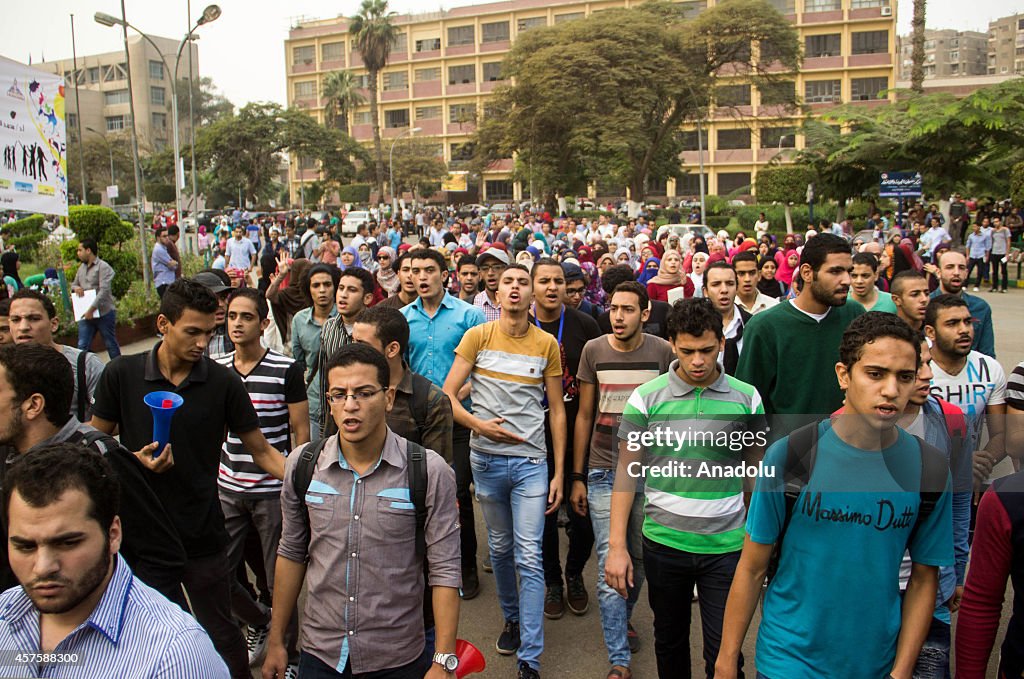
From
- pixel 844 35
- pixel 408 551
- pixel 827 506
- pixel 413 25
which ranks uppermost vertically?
pixel 413 25

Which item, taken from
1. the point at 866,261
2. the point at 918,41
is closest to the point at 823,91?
the point at 918,41

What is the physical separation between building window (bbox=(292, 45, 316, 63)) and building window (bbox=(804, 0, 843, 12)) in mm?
46230

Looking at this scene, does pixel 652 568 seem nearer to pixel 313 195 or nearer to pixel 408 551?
pixel 408 551

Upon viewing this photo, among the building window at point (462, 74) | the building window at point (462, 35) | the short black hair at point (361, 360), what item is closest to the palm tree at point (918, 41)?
the short black hair at point (361, 360)

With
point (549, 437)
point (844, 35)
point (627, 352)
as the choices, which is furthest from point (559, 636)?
point (844, 35)

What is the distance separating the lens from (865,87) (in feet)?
216

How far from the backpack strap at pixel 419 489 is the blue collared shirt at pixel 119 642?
0.95m

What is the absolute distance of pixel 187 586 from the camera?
11.7 ft

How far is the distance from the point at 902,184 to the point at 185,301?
2225cm

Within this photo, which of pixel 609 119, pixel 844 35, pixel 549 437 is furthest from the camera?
pixel 844 35

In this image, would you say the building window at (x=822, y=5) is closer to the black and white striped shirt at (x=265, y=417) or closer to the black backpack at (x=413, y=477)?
the black and white striped shirt at (x=265, y=417)

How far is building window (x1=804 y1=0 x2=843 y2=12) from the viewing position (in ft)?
216

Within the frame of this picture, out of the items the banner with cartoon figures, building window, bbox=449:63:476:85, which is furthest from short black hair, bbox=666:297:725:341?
building window, bbox=449:63:476:85

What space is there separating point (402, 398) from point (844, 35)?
71080 mm
